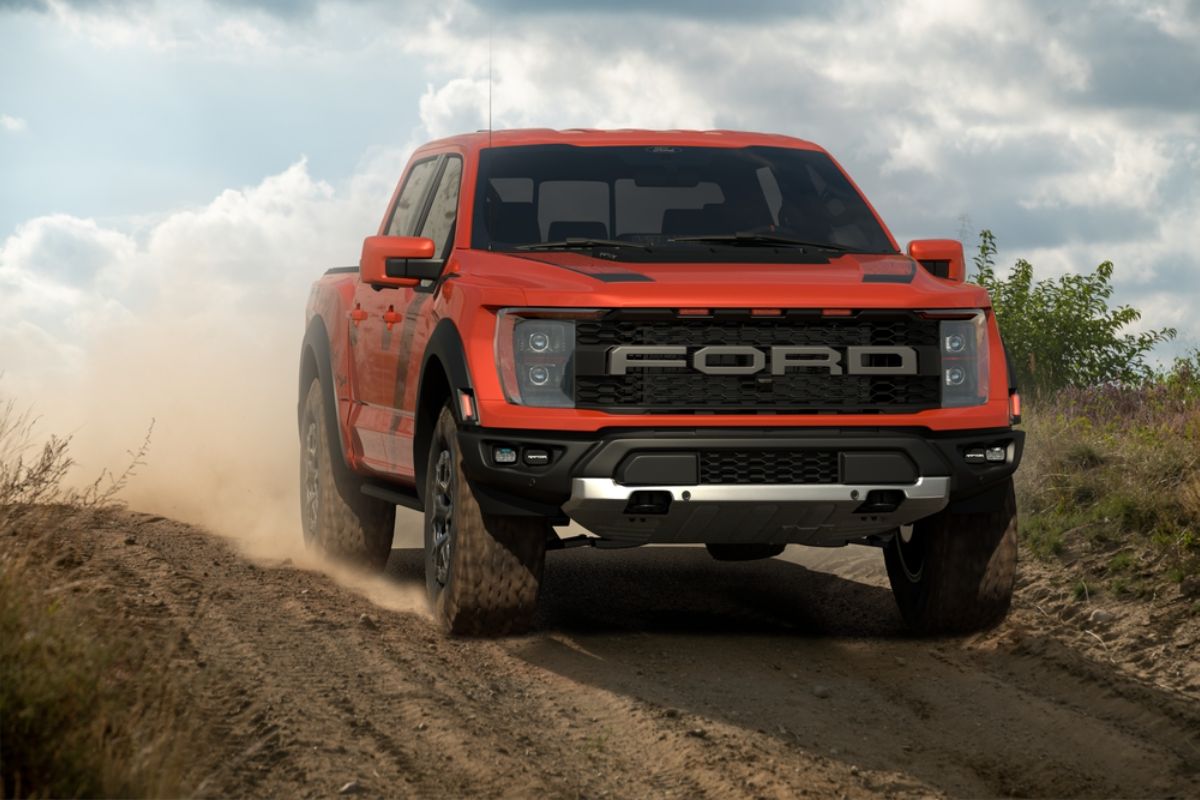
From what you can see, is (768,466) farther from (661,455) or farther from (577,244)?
(577,244)

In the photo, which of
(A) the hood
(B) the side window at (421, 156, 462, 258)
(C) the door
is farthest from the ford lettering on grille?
(B) the side window at (421, 156, 462, 258)

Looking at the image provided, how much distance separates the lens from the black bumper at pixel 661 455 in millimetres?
7332

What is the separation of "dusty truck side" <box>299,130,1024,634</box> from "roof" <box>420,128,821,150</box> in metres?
0.35

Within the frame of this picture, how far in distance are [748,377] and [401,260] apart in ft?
6.00

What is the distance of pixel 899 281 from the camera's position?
7809 millimetres

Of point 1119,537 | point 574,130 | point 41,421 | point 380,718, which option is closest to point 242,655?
point 380,718

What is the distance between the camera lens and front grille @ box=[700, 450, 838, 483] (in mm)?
7391

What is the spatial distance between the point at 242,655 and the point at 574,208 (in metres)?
2.83

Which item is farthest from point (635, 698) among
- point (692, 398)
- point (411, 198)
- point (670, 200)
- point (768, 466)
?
point (411, 198)

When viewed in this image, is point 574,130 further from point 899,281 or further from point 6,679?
point 6,679

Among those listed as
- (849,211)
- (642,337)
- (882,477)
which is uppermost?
(849,211)

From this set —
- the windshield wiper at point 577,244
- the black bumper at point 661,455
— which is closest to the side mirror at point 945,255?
the black bumper at point 661,455

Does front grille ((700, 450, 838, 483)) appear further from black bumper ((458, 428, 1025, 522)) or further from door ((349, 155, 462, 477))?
door ((349, 155, 462, 477))

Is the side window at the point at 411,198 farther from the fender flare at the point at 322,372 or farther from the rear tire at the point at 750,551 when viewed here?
the rear tire at the point at 750,551
